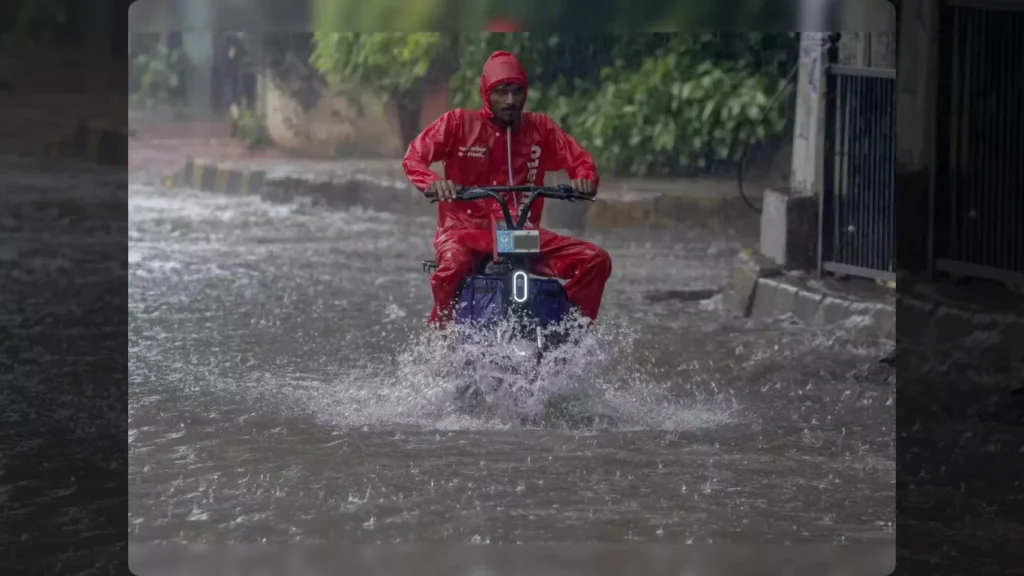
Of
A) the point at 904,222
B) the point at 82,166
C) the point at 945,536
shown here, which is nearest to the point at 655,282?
the point at 904,222

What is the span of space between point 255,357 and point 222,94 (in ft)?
19.2

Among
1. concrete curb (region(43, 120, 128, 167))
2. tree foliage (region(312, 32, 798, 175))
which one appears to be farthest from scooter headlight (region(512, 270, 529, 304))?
tree foliage (region(312, 32, 798, 175))

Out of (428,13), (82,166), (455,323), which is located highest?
(428,13)

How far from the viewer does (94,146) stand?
8.07 meters

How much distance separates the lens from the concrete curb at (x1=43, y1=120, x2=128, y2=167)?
298 inches

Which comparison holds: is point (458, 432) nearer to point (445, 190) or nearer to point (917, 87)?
point (445, 190)

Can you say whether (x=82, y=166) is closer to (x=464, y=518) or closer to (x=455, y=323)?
(x=455, y=323)

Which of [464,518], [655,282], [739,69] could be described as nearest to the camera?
[464,518]

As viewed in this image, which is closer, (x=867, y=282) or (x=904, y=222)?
(x=904, y=222)

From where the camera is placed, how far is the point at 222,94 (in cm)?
1288

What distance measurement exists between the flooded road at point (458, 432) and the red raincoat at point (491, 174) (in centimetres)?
34

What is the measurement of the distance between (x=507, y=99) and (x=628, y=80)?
21.2ft

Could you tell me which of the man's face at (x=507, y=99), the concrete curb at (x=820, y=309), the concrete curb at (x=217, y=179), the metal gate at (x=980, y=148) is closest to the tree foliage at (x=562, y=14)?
the man's face at (x=507, y=99)

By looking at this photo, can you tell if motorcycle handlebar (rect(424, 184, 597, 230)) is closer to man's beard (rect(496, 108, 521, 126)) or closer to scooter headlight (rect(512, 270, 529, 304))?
scooter headlight (rect(512, 270, 529, 304))
